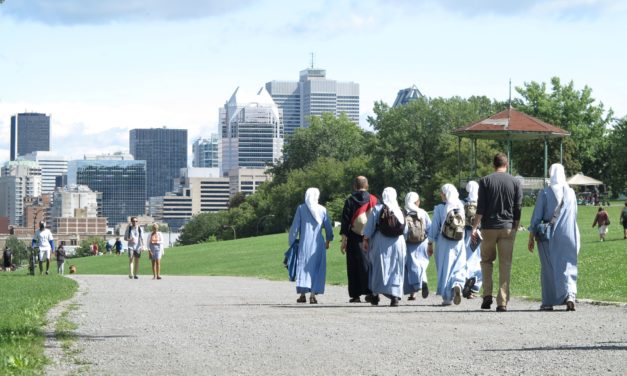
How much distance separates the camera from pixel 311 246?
19.6 metres

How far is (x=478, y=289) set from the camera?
2084cm

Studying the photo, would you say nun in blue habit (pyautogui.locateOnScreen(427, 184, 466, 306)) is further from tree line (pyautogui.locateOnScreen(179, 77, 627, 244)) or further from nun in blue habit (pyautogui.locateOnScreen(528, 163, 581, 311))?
tree line (pyautogui.locateOnScreen(179, 77, 627, 244))

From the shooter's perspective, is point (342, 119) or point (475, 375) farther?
point (342, 119)

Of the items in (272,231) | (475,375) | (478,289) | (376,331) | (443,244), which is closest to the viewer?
(475,375)

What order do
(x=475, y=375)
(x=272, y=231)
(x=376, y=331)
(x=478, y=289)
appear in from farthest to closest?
(x=272, y=231), (x=478, y=289), (x=376, y=331), (x=475, y=375)

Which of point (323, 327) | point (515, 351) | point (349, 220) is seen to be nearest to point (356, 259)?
point (349, 220)

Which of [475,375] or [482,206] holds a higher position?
[482,206]

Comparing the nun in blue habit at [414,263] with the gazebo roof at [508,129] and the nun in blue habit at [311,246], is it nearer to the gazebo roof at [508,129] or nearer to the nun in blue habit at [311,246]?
the nun in blue habit at [311,246]

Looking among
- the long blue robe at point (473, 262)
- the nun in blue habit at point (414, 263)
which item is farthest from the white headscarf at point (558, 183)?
the long blue robe at point (473, 262)

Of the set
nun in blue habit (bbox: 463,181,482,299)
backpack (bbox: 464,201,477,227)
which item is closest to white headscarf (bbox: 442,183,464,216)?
nun in blue habit (bbox: 463,181,482,299)

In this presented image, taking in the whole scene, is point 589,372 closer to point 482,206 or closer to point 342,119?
point 482,206

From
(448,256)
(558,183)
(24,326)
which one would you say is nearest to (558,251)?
(558,183)

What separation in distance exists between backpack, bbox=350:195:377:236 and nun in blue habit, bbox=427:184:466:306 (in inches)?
38.4

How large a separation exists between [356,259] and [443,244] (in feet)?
4.57
